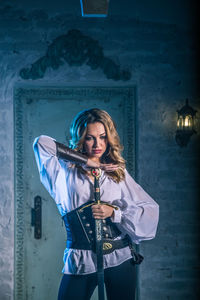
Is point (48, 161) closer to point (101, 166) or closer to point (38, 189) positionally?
point (101, 166)

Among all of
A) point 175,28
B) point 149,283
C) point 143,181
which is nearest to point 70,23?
point 175,28

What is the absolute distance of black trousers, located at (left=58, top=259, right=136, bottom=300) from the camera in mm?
A: 1888

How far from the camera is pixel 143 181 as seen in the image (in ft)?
10.4

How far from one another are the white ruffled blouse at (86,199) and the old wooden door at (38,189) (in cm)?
112

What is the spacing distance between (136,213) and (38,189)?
1.46 m

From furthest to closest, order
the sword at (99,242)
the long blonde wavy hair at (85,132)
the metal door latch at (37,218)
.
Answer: the metal door latch at (37,218), the long blonde wavy hair at (85,132), the sword at (99,242)

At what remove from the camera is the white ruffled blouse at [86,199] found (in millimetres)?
1894

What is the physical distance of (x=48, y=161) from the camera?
6.23 ft

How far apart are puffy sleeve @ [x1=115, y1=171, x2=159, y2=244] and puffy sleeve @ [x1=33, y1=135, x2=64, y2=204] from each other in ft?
1.59

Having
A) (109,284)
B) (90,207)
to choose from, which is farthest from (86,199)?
(109,284)

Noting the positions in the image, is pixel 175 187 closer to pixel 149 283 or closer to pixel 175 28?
pixel 149 283

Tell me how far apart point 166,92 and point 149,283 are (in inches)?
83.1

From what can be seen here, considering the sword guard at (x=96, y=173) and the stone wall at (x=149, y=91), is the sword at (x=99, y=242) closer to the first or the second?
the sword guard at (x=96, y=173)

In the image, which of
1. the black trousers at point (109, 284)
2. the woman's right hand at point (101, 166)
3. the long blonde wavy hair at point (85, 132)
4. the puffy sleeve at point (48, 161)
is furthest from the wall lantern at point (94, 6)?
the black trousers at point (109, 284)
